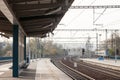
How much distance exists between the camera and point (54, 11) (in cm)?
2447

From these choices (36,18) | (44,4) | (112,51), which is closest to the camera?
(44,4)

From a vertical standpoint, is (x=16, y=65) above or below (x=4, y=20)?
below

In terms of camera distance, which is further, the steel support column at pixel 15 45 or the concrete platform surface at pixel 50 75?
the concrete platform surface at pixel 50 75

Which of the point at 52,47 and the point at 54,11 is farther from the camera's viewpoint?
the point at 52,47

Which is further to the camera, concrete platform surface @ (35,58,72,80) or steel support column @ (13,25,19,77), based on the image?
concrete platform surface @ (35,58,72,80)

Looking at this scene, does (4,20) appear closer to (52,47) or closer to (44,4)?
(44,4)

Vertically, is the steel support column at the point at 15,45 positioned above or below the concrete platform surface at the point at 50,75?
above

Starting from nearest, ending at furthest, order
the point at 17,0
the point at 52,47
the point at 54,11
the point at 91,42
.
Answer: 1. the point at 17,0
2. the point at 54,11
3. the point at 91,42
4. the point at 52,47

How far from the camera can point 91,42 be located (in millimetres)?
154125

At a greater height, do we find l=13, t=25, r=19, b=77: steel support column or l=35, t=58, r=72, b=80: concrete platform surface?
l=13, t=25, r=19, b=77: steel support column

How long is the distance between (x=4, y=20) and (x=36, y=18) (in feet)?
7.48

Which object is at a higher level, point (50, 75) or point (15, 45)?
point (15, 45)

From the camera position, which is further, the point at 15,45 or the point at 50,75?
the point at 50,75

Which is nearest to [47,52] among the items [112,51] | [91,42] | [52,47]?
[52,47]
